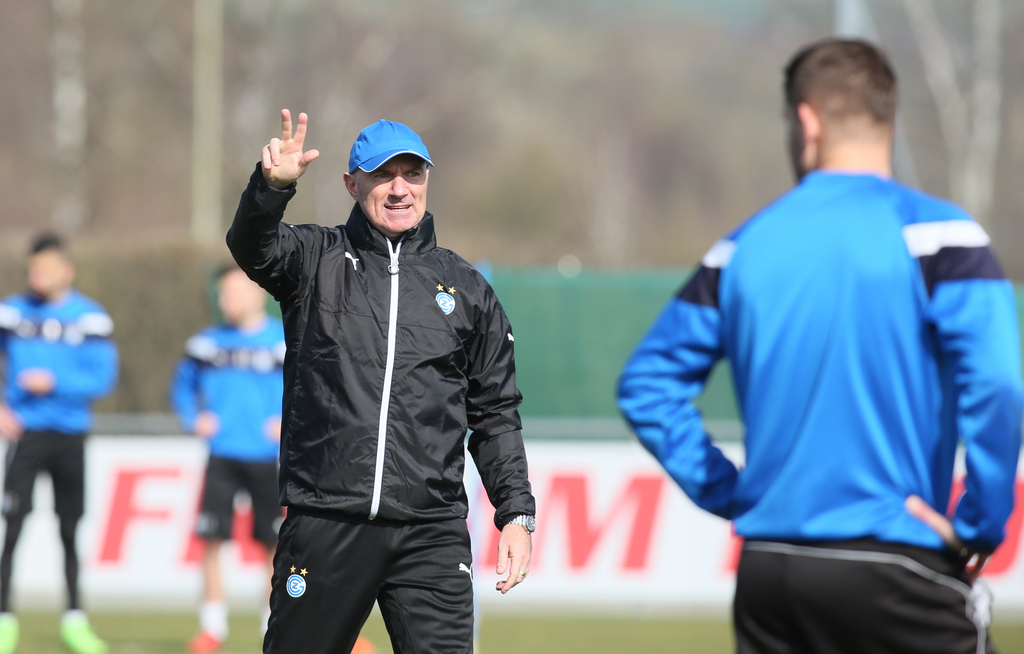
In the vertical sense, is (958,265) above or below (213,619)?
above

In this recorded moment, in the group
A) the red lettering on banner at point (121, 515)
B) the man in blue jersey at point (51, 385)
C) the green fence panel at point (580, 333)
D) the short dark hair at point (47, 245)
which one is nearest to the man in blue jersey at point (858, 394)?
the man in blue jersey at point (51, 385)

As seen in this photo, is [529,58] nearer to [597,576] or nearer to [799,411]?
[597,576]

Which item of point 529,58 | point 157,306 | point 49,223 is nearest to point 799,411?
point 157,306

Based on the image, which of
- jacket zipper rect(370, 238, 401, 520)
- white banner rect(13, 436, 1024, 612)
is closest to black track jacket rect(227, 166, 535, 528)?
jacket zipper rect(370, 238, 401, 520)

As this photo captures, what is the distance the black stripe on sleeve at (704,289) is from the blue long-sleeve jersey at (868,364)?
0.07ft

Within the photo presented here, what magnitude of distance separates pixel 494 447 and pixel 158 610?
6.55 metres

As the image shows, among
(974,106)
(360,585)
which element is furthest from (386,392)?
(974,106)

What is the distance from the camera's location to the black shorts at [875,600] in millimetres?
2637

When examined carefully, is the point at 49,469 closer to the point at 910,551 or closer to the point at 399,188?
the point at 399,188

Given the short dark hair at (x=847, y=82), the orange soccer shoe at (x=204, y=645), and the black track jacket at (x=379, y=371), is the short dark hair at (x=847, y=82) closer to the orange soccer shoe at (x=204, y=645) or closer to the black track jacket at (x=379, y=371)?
the black track jacket at (x=379, y=371)

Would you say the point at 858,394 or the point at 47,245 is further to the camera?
the point at 47,245

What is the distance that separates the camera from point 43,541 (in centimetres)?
1012

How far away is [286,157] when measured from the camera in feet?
11.9

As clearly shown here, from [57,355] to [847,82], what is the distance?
21.8ft
